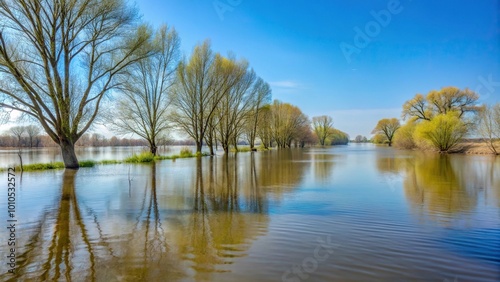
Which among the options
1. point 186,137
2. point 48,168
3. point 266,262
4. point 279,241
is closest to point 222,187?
point 279,241

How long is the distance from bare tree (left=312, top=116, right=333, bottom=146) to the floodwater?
103 meters

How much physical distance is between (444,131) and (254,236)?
47.4m

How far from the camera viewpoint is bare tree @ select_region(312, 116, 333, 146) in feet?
362

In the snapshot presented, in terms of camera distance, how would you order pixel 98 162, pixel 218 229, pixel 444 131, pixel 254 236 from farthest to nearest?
pixel 444 131, pixel 98 162, pixel 218 229, pixel 254 236

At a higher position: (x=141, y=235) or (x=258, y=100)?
(x=258, y=100)

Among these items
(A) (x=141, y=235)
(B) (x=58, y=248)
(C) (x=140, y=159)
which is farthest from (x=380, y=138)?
(B) (x=58, y=248)

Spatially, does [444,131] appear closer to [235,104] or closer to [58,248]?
[235,104]

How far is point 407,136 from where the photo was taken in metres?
56.8

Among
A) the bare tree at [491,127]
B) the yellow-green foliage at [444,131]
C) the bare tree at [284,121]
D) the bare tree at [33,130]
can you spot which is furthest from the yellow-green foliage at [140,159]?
the bare tree at [284,121]

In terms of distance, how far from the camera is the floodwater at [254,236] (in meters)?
3.75

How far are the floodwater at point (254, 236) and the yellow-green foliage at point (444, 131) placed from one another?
3885 centimetres

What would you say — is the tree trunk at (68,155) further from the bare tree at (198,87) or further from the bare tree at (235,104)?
the bare tree at (235,104)

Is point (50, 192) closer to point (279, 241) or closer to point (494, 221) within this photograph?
point (279, 241)

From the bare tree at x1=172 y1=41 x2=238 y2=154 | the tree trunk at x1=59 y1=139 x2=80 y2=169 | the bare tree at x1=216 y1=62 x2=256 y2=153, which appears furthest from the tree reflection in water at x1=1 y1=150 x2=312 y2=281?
the bare tree at x1=216 y1=62 x2=256 y2=153
